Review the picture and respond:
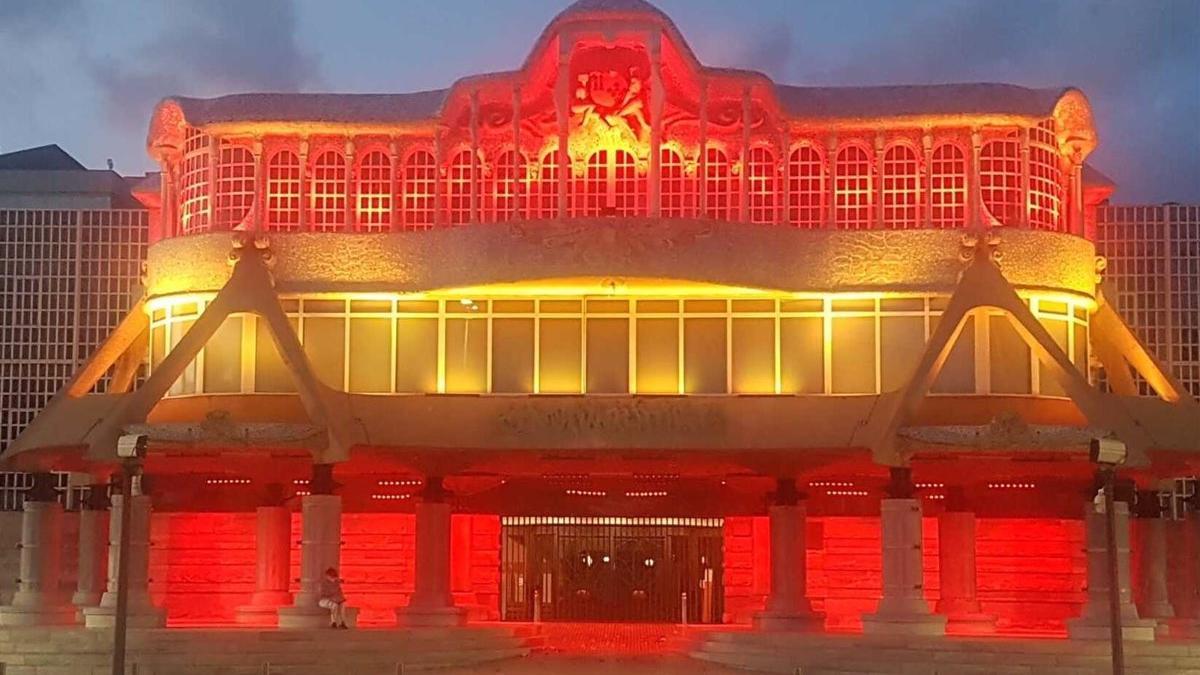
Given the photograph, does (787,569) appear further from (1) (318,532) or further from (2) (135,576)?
(2) (135,576)

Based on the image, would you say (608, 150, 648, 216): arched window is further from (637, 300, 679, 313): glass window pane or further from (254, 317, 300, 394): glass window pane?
(254, 317, 300, 394): glass window pane

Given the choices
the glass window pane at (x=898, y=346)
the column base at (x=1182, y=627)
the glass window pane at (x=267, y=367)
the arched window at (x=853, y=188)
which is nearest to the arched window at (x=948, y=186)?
the arched window at (x=853, y=188)

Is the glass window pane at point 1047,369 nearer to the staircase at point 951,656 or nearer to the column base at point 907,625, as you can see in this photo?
the column base at point 907,625

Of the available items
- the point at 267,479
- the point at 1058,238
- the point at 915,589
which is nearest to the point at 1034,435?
the point at 915,589

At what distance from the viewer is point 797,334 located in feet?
136

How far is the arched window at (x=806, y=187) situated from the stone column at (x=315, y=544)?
12218mm

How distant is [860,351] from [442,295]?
30.5 ft

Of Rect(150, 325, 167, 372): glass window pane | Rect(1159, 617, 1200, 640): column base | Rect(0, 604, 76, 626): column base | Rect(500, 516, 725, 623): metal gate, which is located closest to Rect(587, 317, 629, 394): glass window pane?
Rect(500, 516, 725, 623): metal gate

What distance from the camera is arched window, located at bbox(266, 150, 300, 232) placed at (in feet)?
140

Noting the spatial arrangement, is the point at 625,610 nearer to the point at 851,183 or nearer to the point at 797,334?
the point at 797,334

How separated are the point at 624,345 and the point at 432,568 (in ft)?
21.2

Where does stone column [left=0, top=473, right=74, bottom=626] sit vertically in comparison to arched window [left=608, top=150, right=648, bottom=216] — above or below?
below

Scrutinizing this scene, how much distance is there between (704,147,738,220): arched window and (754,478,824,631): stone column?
21.3 ft

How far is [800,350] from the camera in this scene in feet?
135
